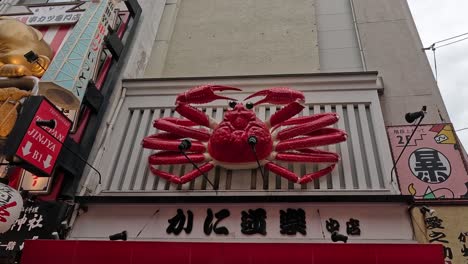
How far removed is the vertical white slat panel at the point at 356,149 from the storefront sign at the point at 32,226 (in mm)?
4927

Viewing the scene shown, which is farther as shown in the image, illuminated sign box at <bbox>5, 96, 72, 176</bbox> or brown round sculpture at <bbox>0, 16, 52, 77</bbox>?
brown round sculpture at <bbox>0, 16, 52, 77</bbox>

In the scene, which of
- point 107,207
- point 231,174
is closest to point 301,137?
point 231,174

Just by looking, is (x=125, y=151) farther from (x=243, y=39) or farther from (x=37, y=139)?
(x=243, y=39)

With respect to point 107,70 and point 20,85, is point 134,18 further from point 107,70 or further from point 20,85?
point 20,85

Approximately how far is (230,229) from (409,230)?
8.70ft

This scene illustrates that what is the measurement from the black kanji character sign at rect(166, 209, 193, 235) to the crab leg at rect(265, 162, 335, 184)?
5.04 feet

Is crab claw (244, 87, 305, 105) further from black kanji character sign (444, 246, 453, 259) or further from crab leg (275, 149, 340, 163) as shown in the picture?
black kanji character sign (444, 246, 453, 259)

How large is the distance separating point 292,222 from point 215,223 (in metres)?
1.21

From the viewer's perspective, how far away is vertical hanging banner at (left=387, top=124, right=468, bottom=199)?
569cm

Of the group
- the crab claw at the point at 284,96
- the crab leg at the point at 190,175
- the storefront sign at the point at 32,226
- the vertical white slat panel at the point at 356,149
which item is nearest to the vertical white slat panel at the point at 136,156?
the crab leg at the point at 190,175

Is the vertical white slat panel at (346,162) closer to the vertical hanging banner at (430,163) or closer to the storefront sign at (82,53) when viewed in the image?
the vertical hanging banner at (430,163)

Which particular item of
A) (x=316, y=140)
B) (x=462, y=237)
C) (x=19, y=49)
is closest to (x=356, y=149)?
(x=316, y=140)

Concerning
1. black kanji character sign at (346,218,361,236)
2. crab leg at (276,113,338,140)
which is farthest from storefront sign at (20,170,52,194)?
black kanji character sign at (346,218,361,236)

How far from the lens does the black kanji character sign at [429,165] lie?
19.1ft
